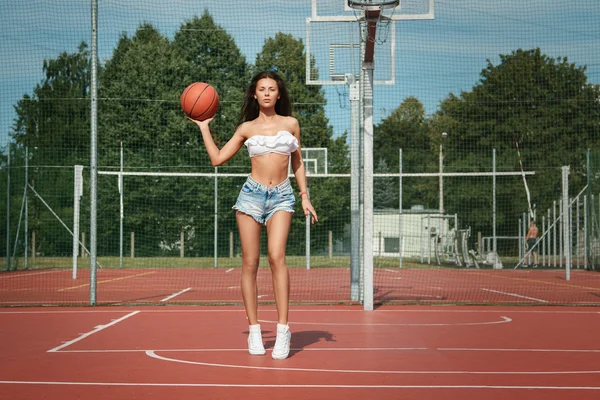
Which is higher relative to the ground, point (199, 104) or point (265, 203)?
point (199, 104)

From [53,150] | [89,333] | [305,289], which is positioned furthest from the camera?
[53,150]

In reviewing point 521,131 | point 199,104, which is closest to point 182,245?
point 521,131

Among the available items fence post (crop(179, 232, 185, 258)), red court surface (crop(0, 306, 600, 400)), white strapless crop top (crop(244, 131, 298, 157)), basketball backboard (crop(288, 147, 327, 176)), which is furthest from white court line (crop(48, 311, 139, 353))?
fence post (crop(179, 232, 185, 258))

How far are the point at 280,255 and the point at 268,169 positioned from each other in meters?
0.62

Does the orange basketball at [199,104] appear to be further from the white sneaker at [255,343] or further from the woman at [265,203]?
the white sneaker at [255,343]

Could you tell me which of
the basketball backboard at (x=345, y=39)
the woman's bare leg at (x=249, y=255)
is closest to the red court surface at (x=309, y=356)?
the woman's bare leg at (x=249, y=255)

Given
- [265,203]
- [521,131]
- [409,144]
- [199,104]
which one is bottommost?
[265,203]

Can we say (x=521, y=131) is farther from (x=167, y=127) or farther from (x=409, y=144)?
(x=409, y=144)

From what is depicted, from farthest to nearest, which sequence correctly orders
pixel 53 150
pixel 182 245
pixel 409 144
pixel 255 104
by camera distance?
pixel 409 144
pixel 53 150
pixel 182 245
pixel 255 104

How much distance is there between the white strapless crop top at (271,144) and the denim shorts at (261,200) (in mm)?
222

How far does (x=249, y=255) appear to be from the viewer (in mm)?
5832

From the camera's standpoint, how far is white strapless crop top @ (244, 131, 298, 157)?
19.0ft

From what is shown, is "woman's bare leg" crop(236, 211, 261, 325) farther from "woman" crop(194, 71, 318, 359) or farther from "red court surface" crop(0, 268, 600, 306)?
"red court surface" crop(0, 268, 600, 306)

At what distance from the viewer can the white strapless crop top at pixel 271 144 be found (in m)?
5.80
